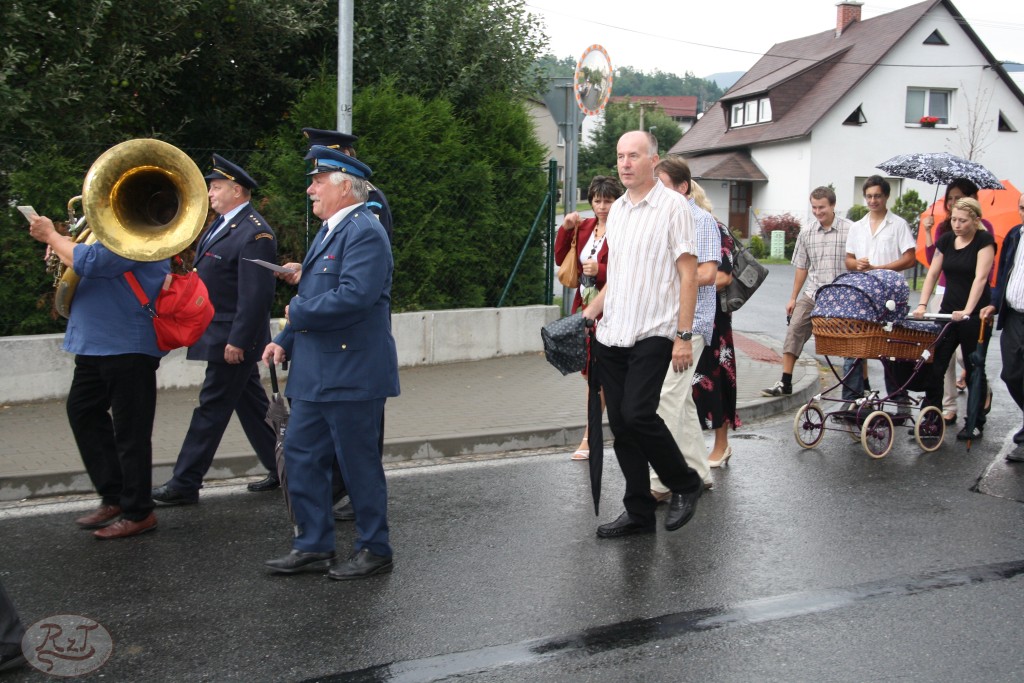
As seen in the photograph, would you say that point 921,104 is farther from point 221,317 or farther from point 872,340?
point 221,317

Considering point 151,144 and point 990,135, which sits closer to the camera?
point 151,144

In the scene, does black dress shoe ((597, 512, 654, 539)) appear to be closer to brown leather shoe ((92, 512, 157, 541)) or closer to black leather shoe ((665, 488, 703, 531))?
black leather shoe ((665, 488, 703, 531))

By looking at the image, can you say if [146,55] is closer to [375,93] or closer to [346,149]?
[375,93]

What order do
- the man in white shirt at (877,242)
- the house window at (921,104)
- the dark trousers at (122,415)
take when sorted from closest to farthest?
the dark trousers at (122,415) < the man in white shirt at (877,242) < the house window at (921,104)

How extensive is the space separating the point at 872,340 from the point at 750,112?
40644 mm

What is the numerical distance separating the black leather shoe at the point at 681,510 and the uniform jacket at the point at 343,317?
169 centimetres

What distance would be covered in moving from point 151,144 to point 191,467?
1.85 meters

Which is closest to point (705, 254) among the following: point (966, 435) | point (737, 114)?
point (966, 435)

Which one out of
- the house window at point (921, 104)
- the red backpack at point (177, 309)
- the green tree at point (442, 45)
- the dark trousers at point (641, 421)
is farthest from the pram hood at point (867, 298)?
the house window at point (921, 104)

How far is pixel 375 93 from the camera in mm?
11633

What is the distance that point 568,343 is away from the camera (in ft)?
18.6

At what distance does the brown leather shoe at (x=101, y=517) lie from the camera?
218 inches

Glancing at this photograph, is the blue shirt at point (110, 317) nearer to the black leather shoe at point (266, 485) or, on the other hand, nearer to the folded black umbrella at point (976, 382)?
the black leather shoe at point (266, 485)

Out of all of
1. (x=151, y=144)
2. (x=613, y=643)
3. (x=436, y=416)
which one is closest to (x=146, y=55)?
(x=436, y=416)
